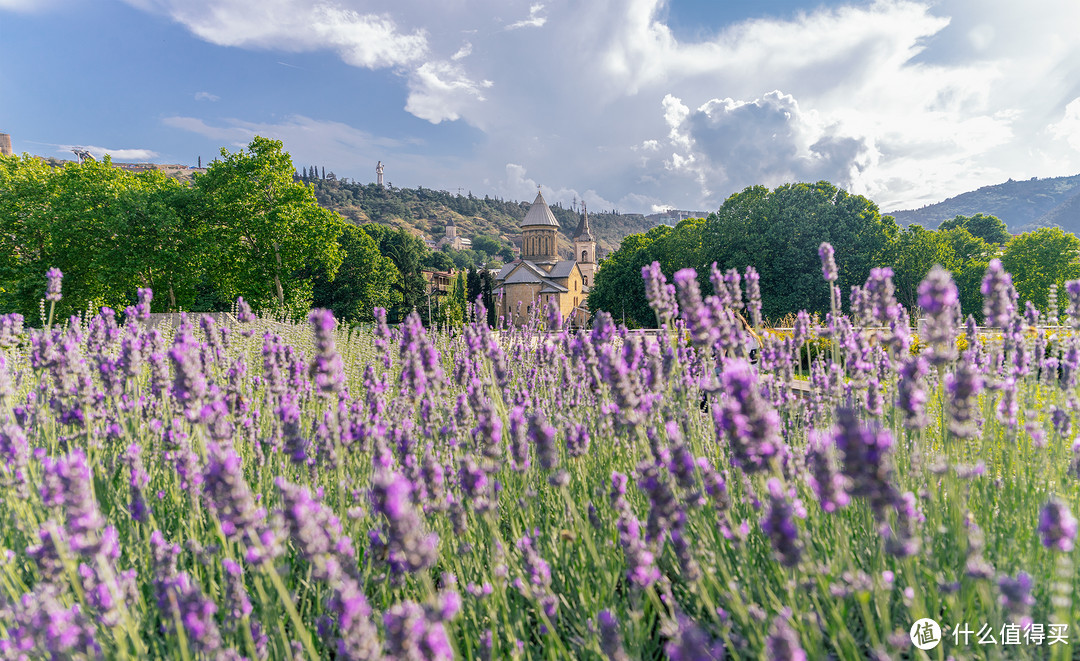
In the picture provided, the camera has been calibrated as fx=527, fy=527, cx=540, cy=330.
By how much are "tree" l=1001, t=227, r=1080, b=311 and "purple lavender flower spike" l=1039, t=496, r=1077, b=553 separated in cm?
3848

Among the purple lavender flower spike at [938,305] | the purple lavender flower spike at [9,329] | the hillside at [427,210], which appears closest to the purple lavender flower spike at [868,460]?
the purple lavender flower spike at [938,305]

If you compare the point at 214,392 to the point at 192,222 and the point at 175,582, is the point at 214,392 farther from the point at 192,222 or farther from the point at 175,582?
the point at 192,222

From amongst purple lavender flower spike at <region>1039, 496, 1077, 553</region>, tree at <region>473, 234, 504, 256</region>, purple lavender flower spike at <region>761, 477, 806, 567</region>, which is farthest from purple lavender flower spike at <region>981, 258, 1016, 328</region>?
tree at <region>473, 234, 504, 256</region>

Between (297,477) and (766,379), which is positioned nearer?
(297,477)

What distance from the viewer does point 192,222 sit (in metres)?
21.6

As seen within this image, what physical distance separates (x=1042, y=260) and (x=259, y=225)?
4183 centimetres

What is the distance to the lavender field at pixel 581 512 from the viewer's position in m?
1.20

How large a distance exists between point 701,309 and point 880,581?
0.96 metres

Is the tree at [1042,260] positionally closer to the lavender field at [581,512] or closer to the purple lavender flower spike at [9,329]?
the lavender field at [581,512]

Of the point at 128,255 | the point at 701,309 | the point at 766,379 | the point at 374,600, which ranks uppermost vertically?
the point at 128,255

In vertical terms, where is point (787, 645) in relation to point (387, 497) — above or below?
below

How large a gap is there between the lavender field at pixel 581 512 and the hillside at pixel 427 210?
412 feet

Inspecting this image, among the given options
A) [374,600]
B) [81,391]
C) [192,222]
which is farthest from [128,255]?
[374,600]

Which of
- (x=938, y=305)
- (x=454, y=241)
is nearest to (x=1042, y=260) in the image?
(x=938, y=305)
